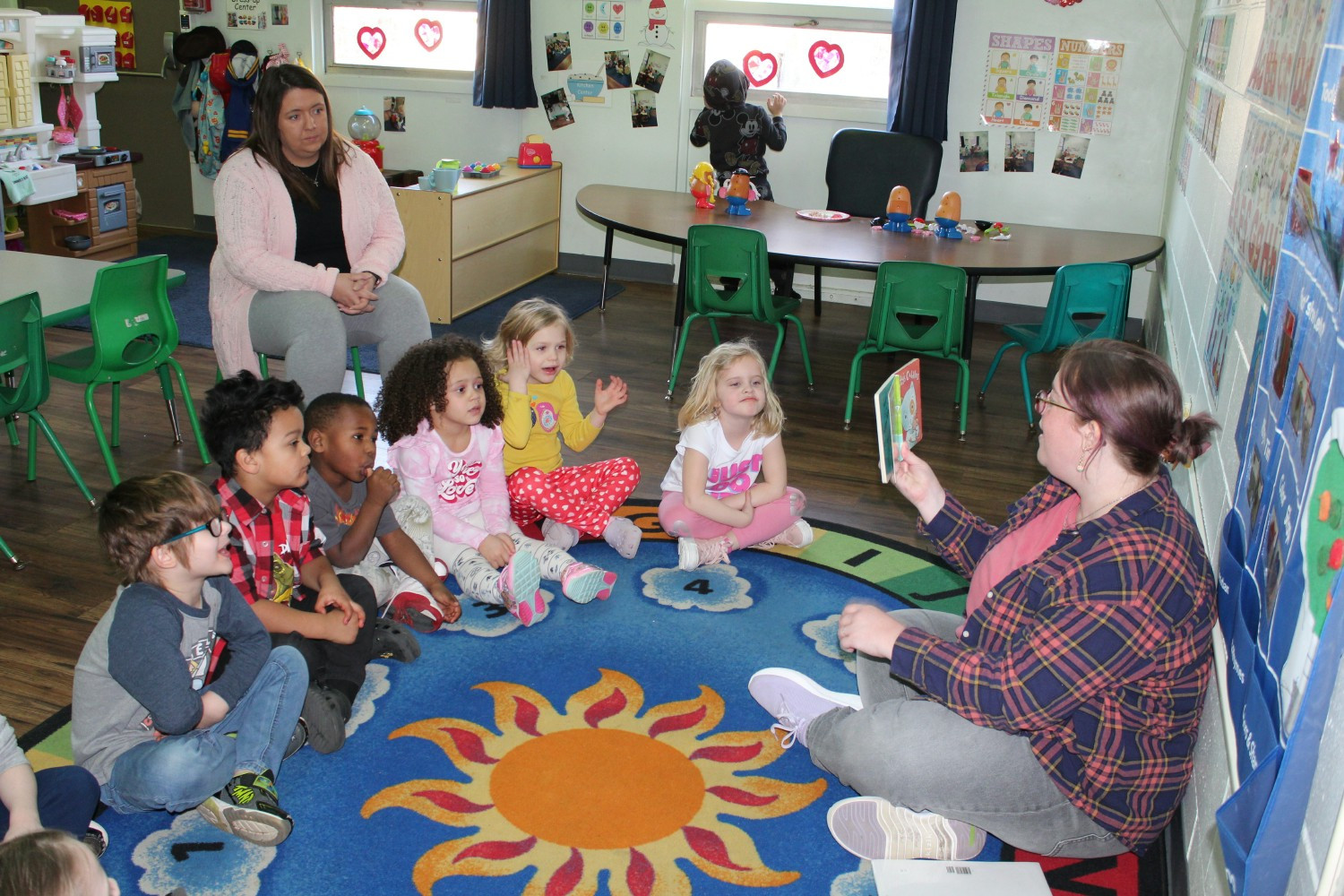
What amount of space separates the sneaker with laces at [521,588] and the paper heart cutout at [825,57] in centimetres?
412

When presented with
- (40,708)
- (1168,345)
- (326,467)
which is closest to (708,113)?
(1168,345)

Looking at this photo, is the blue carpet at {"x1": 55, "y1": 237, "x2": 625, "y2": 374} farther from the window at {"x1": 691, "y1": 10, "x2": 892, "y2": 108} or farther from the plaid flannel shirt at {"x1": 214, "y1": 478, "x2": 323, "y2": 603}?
the plaid flannel shirt at {"x1": 214, "y1": 478, "x2": 323, "y2": 603}

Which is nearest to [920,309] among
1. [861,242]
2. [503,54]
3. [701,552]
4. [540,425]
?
[861,242]

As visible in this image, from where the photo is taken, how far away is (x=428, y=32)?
6641 mm

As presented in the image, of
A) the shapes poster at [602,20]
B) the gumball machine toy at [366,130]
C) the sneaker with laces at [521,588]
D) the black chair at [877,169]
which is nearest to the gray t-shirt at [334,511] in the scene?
the sneaker with laces at [521,588]

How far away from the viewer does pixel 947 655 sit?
1.82m

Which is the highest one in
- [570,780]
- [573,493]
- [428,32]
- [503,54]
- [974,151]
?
[428,32]

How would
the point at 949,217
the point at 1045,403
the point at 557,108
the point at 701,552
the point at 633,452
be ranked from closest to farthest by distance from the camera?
1. the point at 1045,403
2. the point at 701,552
3. the point at 633,452
4. the point at 949,217
5. the point at 557,108

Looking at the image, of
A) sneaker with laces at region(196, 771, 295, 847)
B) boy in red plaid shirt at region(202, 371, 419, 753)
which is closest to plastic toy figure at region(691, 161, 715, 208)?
boy in red plaid shirt at region(202, 371, 419, 753)

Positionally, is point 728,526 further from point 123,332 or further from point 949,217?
point 949,217

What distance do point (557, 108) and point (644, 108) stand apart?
54 centimetres

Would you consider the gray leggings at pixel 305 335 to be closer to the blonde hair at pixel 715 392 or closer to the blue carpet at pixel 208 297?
the blonde hair at pixel 715 392

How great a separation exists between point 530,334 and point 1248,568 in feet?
6.48

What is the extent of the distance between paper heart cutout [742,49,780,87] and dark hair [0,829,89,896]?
548 centimetres
